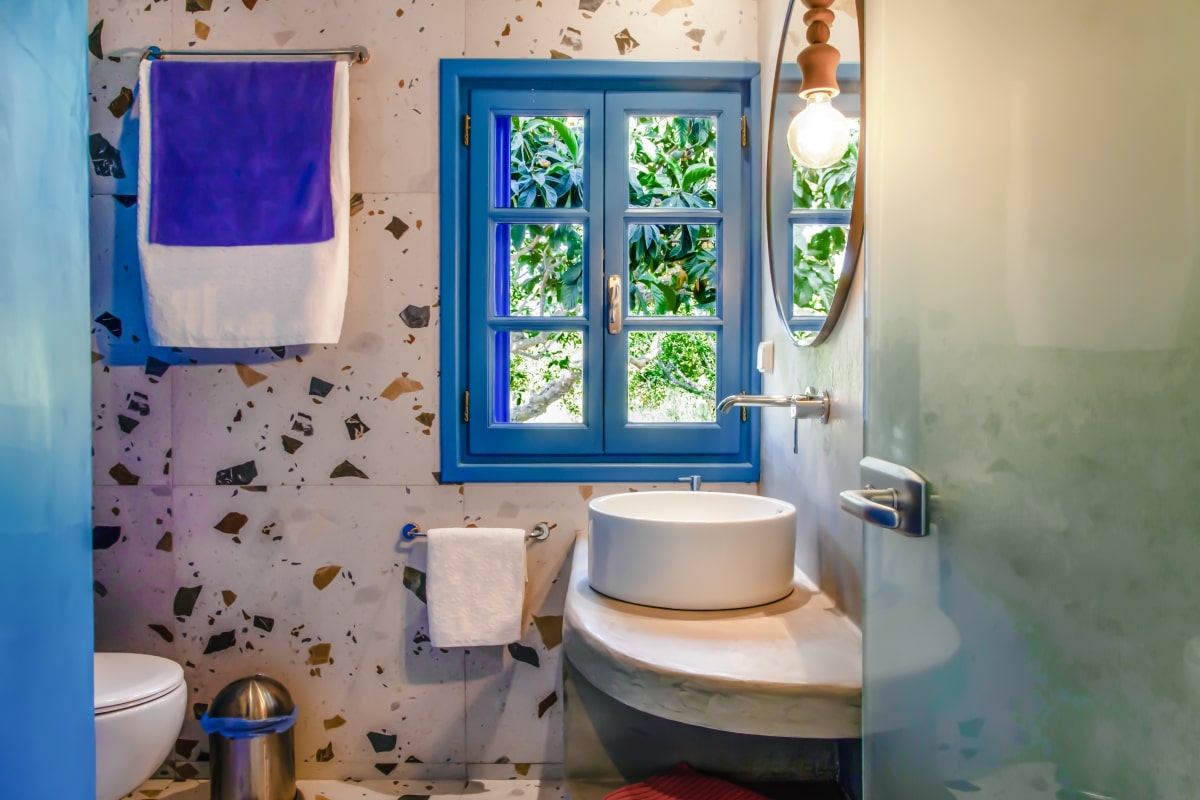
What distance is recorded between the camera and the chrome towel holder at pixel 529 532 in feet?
6.46

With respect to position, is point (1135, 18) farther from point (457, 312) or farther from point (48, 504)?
point (457, 312)

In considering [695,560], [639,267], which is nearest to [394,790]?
[695,560]

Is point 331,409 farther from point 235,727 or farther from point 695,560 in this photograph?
point 695,560

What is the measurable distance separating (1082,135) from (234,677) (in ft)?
7.17

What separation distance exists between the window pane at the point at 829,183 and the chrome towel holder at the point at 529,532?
1019 mm

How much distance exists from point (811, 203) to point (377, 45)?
4.12ft

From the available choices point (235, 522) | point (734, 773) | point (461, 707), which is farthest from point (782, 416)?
point (235, 522)

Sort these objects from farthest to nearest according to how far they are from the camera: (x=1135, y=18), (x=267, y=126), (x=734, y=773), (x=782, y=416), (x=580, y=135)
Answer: (x=580, y=135)
(x=267, y=126)
(x=782, y=416)
(x=734, y=773)
(x=1135, y=18)

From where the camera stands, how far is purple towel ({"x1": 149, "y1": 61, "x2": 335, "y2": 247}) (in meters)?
1.89

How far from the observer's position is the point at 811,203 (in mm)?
1421

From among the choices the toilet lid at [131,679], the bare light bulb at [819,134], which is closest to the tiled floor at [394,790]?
the toilet lid at [131,679]

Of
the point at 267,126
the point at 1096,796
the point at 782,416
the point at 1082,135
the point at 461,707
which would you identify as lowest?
the point at 461,707

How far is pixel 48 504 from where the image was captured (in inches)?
19.9

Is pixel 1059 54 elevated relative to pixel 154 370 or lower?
elevated
